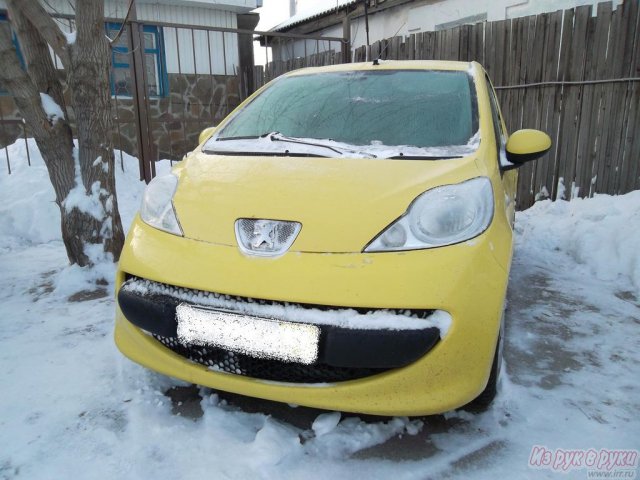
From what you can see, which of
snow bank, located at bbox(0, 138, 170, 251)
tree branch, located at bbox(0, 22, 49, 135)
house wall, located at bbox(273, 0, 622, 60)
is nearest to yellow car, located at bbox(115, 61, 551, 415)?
tree branch, located at bbox(0, 22, 49, 135)

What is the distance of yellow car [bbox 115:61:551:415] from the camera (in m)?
1.58

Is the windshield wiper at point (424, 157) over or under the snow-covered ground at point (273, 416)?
over

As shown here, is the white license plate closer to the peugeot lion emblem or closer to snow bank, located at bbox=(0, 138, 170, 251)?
the peugeot lion emblem

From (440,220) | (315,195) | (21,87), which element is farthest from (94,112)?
(440,220)

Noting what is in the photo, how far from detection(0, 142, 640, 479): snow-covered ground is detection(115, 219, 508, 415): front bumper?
22 centimetres

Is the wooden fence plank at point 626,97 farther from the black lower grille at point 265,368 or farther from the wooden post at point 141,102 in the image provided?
the wooden post at point 141,102

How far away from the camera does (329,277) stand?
62.9 inches

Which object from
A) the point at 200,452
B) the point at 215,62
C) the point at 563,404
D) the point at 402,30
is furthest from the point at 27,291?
the point at 402,30

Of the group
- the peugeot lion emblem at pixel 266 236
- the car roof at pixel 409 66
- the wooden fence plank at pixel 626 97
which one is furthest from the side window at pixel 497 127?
the wooden fence plank at pixel 626 97

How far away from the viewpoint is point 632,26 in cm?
473

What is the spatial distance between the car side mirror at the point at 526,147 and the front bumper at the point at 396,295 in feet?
2.55

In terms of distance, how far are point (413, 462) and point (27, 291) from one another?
2842 mm

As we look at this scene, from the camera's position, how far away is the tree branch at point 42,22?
3.16 metres

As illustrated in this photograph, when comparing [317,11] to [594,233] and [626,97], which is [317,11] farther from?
[594,233]
